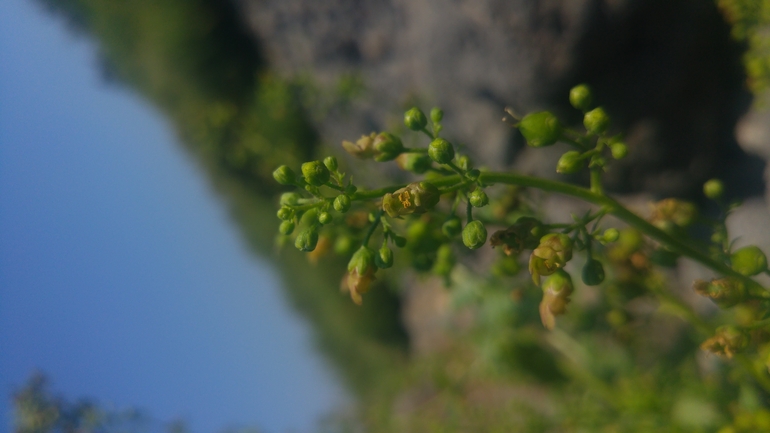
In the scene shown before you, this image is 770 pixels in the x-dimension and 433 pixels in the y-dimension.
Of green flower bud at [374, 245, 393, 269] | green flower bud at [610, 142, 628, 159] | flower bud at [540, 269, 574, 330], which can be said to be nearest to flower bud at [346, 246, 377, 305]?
green flower bud at [374, 245, 393, 269]

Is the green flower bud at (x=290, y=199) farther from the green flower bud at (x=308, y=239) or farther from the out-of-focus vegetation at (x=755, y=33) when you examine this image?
the out-of-focus vegetation at (x=755, y=33)

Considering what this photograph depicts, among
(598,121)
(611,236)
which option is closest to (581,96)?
(598,121)

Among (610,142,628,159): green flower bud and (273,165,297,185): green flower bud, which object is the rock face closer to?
(610,142,628,159): green flower bud

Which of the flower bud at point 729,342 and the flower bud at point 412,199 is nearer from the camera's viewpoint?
the flower bud at point 412,199

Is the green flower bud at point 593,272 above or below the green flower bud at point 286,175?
above

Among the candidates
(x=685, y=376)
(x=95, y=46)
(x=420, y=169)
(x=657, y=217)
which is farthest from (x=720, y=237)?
(x=95, y=46)

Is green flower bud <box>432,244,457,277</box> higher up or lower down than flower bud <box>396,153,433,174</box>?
higher up

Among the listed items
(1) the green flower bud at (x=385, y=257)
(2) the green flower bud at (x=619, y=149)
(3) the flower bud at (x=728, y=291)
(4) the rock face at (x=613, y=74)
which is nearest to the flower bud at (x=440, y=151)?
(1) the green flower bud at (x=385, y=257)
